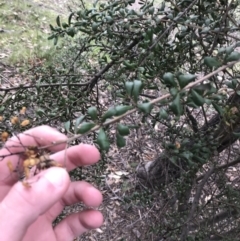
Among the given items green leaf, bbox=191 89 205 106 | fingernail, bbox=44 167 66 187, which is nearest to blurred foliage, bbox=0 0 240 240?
green leaf, bbox=191 89 205 106

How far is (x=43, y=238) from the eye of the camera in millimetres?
1030

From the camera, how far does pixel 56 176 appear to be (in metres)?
0.69

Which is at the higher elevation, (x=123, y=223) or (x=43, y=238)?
(x=123, y=223)

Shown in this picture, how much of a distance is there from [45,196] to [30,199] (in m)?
0.03

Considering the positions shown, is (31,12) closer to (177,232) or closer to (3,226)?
(177,232)

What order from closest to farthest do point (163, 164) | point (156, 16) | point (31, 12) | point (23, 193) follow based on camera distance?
1. point (23, 193)
2. point (156, 16)
3. point (163, 164)
4. point (31, 12)

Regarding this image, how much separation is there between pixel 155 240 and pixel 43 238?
2.88ft

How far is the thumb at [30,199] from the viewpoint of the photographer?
690mm

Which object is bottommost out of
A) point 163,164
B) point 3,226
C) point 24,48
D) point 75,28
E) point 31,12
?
point 3,226

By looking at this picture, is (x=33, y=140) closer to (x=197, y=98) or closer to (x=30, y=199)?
(x=30, y=199)

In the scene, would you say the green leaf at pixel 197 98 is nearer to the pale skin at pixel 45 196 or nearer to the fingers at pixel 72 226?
the pale skin at pixel 45 196

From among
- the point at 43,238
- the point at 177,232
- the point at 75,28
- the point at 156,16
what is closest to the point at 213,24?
the point at 156,16

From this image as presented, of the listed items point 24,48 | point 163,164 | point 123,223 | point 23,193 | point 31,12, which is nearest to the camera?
point 23,193

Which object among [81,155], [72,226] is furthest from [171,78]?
[72,226]
